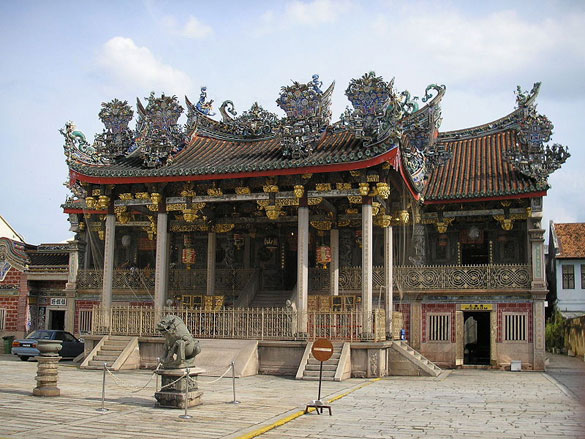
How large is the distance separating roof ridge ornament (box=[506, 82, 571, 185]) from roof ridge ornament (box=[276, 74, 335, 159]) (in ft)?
28.7

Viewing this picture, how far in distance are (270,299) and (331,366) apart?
7.77 metres

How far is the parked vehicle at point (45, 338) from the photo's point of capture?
2675 cm

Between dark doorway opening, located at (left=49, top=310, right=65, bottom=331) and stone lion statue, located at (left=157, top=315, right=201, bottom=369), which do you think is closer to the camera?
stone lion statue, located at (left=157, top=315, right=201, bottom=369)

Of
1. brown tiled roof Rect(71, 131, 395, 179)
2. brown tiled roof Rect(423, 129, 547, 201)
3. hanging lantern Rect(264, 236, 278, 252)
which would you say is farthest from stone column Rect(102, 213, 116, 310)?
brown tiled roof Rect(423, 129, 547, 201)

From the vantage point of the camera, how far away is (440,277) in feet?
85.1

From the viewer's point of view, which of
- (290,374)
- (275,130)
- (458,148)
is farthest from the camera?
(458,148)

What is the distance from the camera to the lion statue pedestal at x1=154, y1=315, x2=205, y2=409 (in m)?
13.1

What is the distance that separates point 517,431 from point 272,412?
434cm

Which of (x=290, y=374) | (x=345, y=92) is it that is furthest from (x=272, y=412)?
(x=345, y=92)

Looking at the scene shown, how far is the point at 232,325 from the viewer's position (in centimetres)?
2147

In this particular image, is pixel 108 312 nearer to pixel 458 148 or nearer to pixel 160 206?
pixel 160 206

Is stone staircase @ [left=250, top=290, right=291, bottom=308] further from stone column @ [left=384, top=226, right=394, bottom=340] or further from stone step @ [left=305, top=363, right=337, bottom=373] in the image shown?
stone step @ [left=305, top=363, right=337, bottom=373]

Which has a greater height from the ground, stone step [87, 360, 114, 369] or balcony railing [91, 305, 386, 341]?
balcony railing [91, 305, 386, 341]

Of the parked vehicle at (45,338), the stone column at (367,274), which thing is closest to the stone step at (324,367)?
the stone column at (367,274)
